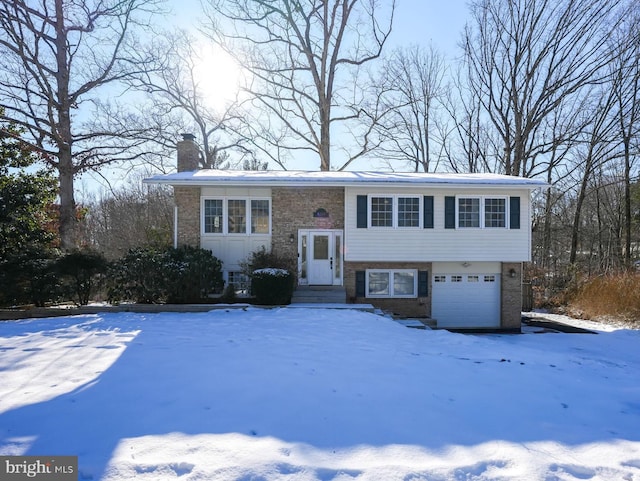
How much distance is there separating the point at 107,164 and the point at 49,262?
25.3 feet

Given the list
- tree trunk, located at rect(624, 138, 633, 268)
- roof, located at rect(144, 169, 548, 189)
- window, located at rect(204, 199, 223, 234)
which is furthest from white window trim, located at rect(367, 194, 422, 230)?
tree trunk, located at rect(624, 138, 633, 268)

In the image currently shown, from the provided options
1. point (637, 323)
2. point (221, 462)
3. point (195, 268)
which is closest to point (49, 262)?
point (195, 268)

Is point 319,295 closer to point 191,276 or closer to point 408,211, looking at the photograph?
point 191,276

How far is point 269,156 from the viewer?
25.3 m

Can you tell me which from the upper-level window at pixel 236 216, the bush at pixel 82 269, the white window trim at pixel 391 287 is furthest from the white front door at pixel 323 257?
the bush at pixel 82 269

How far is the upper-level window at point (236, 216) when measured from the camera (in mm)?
13000

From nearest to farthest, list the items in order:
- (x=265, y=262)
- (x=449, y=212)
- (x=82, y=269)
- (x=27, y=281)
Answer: (x=27, y=281)
(x=82, y=269)
(x=265, y=262)
(x=449, y=212)

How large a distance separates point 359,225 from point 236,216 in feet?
13.9

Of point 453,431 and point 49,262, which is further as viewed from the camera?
point 49,262

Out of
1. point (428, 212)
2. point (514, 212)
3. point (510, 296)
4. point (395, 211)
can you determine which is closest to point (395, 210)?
point (395, 211)

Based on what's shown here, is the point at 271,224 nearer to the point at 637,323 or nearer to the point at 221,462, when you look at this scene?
the point at 221,462

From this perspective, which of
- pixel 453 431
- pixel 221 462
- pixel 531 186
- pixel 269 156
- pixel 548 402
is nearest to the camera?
pixel 221 462

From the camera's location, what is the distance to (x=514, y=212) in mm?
13039

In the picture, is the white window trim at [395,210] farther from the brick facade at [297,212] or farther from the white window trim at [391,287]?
the white window trim at [391,287]
